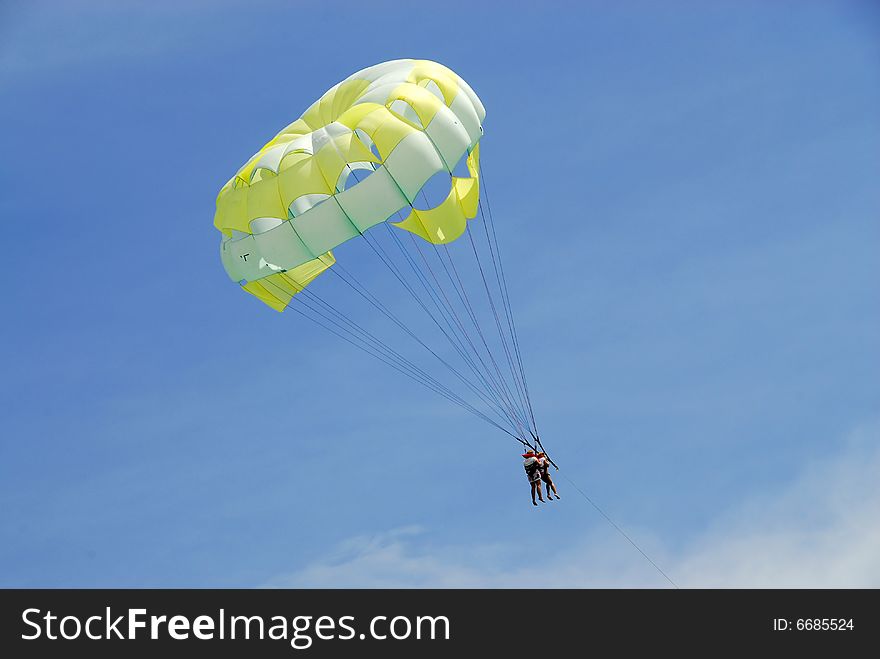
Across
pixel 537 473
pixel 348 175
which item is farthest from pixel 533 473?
pixel 348 175

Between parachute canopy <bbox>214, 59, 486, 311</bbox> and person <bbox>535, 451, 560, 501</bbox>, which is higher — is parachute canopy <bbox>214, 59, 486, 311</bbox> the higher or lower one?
the higher one

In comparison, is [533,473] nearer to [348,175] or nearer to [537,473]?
[537,473]

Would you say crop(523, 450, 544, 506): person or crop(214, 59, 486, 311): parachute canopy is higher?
crop(214, 59, 486, 311): parachute canopy

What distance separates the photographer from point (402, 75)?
2773cm

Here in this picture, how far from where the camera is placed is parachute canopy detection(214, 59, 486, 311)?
25969 millimetres

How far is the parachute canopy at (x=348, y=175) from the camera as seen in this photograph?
2597cm

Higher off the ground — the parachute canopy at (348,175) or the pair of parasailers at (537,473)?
the parachute canopy at (348,175)

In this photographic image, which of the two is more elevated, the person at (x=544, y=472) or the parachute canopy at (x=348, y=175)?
the parachute canopy at (x=348, y=175)
